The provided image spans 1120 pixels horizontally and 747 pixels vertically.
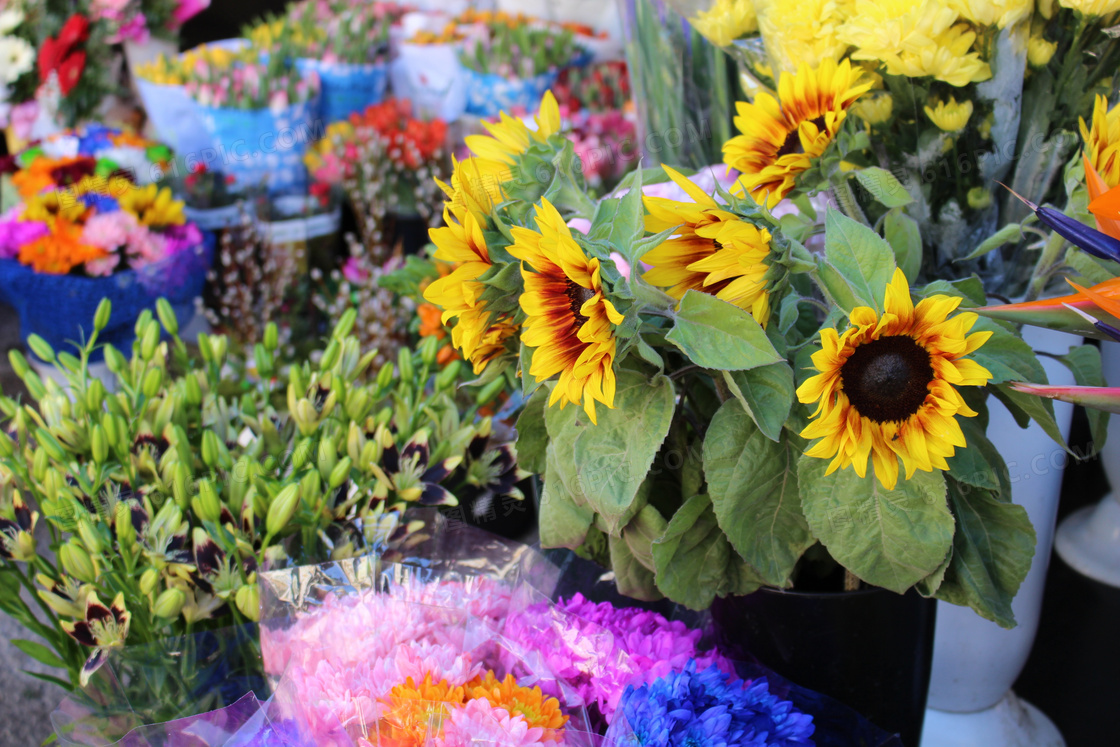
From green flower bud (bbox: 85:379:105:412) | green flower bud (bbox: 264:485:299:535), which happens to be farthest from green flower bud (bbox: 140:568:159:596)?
green flower bud (bbox: 85:379:105:412)

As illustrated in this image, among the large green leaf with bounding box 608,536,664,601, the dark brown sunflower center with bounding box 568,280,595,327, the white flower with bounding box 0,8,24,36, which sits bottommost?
the large green leaf with bounding box 608,536,664,601

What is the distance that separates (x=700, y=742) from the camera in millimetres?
520

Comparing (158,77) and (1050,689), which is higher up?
(158,77)

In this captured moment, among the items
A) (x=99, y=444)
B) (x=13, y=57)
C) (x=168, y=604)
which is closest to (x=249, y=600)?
(x=168, y=604)

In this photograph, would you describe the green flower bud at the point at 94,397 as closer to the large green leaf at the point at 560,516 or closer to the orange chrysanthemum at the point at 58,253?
the large green leaf at the point at 560,516

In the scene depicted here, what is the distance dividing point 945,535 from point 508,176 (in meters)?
0.38

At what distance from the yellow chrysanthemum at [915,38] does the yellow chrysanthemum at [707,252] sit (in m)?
0.22

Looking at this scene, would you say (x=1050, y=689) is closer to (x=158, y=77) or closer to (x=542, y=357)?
(x=542, y=357)

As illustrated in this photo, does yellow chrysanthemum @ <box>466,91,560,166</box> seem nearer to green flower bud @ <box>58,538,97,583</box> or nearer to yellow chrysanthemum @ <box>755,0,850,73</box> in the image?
yellow chrysanthemum @ <box>755,0,850,73</box>

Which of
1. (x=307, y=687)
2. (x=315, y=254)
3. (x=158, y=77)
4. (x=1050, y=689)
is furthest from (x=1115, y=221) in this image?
(x=158, y=77)

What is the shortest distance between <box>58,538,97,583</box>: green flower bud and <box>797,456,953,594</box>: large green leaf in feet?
1.90

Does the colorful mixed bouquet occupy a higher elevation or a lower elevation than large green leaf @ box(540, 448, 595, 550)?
higher

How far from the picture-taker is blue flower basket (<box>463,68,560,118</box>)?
218 cm

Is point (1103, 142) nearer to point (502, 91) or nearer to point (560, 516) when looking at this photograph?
point (560, 516)
